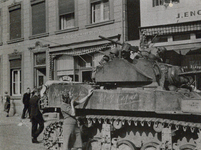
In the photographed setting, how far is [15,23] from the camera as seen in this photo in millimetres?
19188

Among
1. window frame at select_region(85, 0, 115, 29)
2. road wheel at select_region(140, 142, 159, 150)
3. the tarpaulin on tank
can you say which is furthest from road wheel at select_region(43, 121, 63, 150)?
window frame at select_region(85, 0, 115, 29)

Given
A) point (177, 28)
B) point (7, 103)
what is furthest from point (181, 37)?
point (7, 103)

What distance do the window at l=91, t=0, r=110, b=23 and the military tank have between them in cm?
640

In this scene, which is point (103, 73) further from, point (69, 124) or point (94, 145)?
point (94, 145)

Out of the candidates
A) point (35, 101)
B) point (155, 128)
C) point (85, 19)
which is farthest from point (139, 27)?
point (155, 128)

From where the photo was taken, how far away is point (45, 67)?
17891 mm

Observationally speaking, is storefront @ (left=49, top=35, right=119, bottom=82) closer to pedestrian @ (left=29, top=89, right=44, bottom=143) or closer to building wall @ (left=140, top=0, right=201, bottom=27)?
building wall @ (left=140, top=0, right=201, bottom=27)

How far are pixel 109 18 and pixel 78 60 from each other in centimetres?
330

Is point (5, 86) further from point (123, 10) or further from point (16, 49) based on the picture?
point (123, 10)

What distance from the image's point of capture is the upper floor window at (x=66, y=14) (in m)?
16.1

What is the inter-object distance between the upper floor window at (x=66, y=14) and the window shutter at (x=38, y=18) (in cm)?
145

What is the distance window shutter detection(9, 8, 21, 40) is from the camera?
62.3 ft

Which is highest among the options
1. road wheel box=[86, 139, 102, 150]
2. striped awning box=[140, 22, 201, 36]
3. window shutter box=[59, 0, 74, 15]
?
window shutter box=[59, 0, 74, 15]

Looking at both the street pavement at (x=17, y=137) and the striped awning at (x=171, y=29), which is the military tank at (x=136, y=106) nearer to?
the street pavement at (x=17, y=137)
